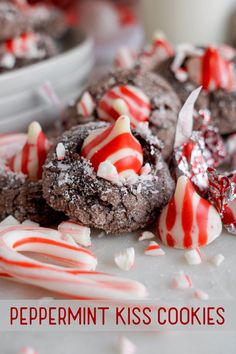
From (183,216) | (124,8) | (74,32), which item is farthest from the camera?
(124,8)

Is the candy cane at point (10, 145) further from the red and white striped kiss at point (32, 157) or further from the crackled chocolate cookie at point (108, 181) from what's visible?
the crackled chocolate cookie at point (108, 181)

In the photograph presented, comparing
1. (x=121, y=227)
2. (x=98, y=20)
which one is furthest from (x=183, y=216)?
(x=98, y=20)

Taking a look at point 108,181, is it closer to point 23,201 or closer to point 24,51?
point 23,201

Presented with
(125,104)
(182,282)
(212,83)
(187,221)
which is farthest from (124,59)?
(182,282)

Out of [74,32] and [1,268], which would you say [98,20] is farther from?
[1,268]

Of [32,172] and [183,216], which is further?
[32,172]
